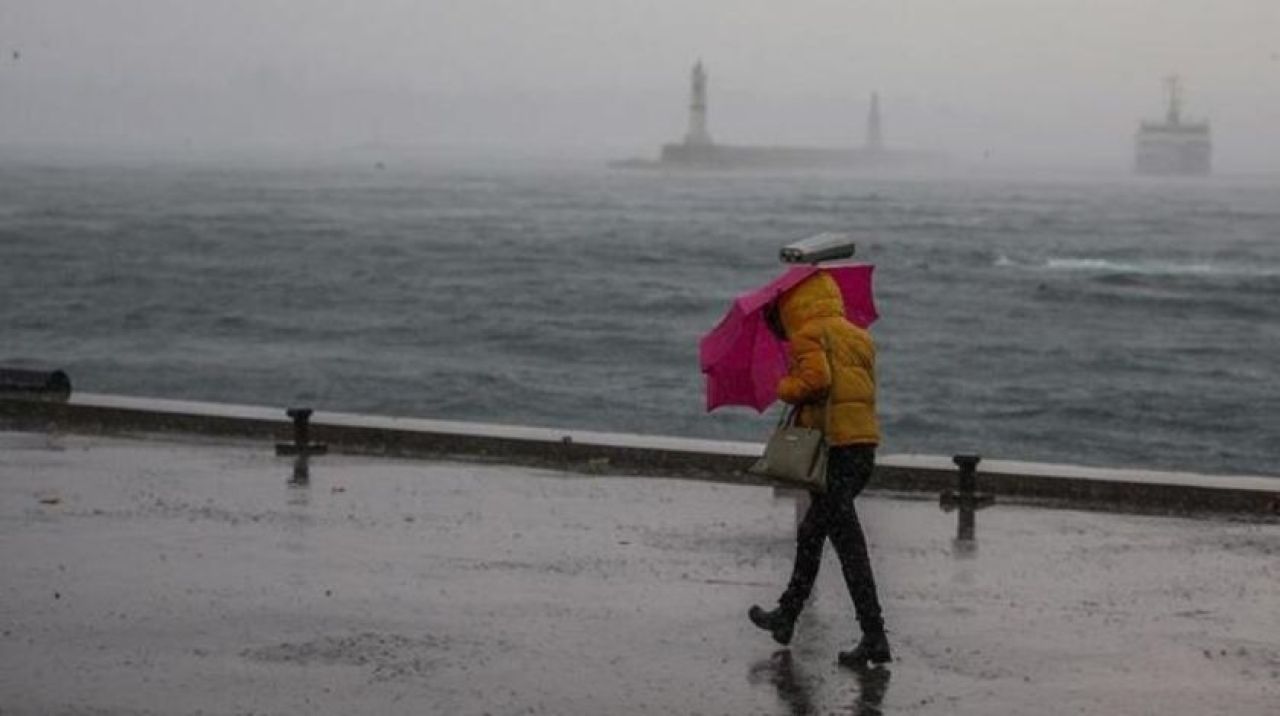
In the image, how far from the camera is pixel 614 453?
13875 millimetres

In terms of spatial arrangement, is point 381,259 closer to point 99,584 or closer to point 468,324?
point 468,324

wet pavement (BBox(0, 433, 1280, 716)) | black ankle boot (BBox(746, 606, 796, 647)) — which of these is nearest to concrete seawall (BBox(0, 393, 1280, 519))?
wet pavement (BBox(0, 433, 1280, 716))

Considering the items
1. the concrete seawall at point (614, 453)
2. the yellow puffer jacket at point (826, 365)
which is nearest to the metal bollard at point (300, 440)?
the concrete seawall at point (614, 453)

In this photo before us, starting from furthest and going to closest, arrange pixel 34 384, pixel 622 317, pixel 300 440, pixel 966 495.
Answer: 1. pixel 622 317
2. pixel 34 384
3. pixel 300 440
4. pixel 966 495

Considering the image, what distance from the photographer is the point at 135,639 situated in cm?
859

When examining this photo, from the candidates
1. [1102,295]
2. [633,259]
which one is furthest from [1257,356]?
[633,259]

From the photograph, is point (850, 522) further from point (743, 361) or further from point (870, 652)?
point (743, 361)

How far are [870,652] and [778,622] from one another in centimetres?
46

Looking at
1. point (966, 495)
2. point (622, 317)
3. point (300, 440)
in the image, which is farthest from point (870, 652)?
point (622, 317)

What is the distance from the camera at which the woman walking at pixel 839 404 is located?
8.19 m

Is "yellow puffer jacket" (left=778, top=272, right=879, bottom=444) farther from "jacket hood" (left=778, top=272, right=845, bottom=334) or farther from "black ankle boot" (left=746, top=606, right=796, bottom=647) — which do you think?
"black ankle boot" (left=746, top=606, right=796, bottom=647)

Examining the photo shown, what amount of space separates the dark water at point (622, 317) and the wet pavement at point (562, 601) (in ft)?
67.4

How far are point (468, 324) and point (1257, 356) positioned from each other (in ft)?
62.4

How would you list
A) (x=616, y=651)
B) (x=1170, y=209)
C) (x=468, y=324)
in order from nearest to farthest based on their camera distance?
(x=616, y=651)
(x=468, y=324)
(x=1170, y=209)
